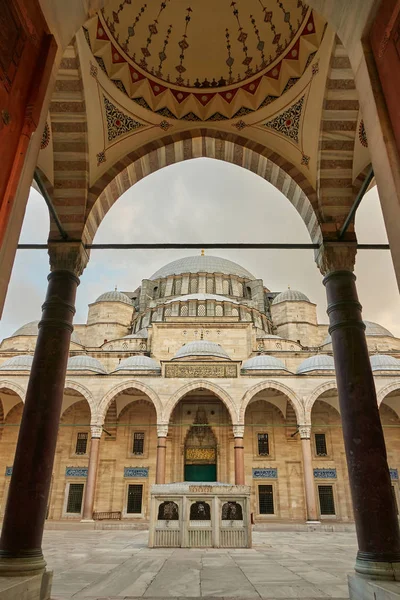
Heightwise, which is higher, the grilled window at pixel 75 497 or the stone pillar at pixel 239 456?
the stone pillar at pixel 239 456

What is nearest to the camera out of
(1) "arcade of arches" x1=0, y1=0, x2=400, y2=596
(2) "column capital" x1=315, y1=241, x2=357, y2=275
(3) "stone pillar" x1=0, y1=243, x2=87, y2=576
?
(1) "arcade of arches" x1=0, y1=0, x2=400, y2=596

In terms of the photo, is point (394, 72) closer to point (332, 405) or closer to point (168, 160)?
point (168, 160)

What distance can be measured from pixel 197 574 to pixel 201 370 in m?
14.1

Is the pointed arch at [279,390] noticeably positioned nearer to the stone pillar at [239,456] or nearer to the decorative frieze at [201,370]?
the stone pillar at [239,456]

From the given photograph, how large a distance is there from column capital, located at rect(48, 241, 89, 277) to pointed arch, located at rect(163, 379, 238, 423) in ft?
45.7

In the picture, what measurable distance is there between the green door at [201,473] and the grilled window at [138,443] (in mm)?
2401

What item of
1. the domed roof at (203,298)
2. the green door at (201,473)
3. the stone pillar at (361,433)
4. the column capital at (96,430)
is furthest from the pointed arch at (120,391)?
the stone pillar at (361,433)

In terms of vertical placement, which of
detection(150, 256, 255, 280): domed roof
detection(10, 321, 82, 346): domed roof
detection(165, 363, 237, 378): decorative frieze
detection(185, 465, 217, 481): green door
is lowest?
detection(185, 465, 217, 481): green door

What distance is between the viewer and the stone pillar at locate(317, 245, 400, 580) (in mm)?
3812

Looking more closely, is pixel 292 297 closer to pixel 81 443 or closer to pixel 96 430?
pixel 81 443

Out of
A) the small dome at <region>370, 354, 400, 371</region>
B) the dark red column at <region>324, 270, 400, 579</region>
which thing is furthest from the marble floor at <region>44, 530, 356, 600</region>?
the small dome at <region>370, 354, 400, 371</region>

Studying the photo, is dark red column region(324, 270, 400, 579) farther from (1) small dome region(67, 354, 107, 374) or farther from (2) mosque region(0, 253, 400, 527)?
(1) small dome region(67, 354, 107, 374)

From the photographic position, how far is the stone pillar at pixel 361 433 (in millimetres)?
3812

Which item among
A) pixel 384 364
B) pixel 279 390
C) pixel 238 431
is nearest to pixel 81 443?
pixel 238 431
